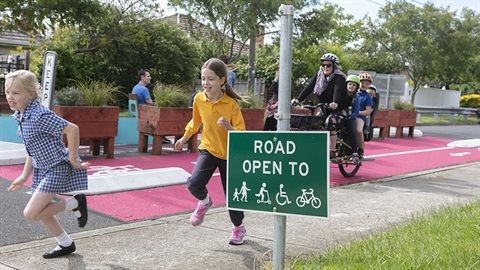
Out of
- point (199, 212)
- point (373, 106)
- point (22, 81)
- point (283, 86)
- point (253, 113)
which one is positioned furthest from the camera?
point (253, 113)

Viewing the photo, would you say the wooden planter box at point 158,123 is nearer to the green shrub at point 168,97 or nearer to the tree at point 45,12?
the green shrub at point 168,97

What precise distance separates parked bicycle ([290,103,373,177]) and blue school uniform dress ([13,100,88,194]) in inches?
191

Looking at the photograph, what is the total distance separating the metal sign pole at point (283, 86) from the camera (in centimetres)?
381

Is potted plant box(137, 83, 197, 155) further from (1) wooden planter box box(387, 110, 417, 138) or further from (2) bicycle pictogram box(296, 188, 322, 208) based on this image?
(1) wooden planter box box(387, 110, 417, 138)

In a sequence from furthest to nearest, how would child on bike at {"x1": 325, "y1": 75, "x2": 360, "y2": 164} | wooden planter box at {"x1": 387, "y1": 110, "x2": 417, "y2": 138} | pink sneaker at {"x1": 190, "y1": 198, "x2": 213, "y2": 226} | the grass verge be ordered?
wooden planter box at {"x1": 387, "y1": 110, "x2": 417, "y2": 138}
child on bike at {"x1": 325, "y1": 75, "x2": 360, "y2": 164}
pink sneaker at {"x1": 190, "y1": 198, "x2": 213, "y2": 226}
the grass verge

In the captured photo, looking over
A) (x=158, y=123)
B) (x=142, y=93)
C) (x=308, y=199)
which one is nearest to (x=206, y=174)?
(x=308, y=199)

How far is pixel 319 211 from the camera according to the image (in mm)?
3703

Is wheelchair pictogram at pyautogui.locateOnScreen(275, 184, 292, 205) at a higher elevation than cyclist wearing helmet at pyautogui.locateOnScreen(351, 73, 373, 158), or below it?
below

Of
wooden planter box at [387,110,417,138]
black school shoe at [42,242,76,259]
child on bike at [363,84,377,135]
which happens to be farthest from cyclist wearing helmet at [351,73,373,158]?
wooden planter box at [387,110,417,138]

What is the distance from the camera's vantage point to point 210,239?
547 cm

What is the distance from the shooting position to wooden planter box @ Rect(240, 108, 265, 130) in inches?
520

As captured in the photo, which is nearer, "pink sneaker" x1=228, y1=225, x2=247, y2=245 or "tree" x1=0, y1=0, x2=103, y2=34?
"pink sneaker" x1=228, y1=225, x2=247, y2=245

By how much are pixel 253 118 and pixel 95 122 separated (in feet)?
14.0

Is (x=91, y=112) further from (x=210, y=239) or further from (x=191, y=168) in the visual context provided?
(x=210, y=239)
